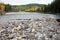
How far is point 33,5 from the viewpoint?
9.30 feet

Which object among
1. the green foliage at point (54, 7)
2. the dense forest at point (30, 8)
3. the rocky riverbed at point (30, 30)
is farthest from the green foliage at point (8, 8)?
the green foliage at point (54, 7)

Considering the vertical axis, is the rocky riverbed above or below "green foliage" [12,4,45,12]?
below

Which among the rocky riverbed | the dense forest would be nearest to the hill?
the dense forest

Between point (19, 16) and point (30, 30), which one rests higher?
point (19, 16)

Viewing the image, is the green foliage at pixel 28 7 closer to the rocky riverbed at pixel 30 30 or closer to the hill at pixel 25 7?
the hill at pixel 25 7

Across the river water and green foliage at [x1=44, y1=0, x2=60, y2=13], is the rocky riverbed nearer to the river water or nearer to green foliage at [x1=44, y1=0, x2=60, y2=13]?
the river water

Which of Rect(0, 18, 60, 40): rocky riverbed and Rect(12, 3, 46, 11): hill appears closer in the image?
Rect(0, 18, 60, 40): rocky riverbed

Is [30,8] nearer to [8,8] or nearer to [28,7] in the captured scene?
[28,7]

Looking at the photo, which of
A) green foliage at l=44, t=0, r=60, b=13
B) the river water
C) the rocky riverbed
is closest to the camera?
the rocky riverbed

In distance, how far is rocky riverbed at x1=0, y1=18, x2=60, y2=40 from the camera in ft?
8.12

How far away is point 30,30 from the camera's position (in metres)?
2.71

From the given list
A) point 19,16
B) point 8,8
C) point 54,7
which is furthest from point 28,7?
point 54,7

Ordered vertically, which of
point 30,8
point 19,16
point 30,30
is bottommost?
point 30,30

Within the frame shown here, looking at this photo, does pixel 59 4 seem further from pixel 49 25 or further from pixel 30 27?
pixel 30 27
